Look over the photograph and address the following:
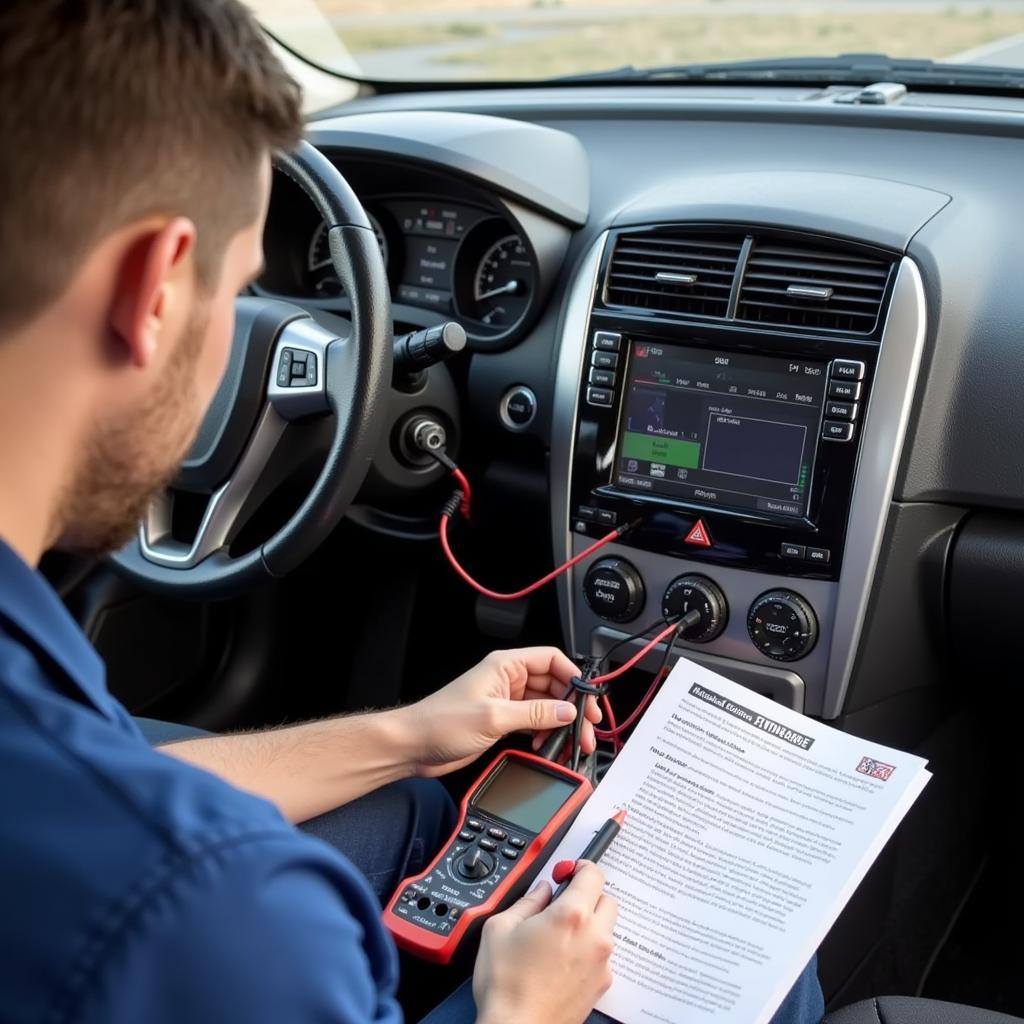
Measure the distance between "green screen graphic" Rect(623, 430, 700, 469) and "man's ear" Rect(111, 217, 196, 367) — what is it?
99cm

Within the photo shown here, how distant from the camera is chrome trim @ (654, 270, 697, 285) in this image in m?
1.66

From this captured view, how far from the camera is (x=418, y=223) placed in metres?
2.07

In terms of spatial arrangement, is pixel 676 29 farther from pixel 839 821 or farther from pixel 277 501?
pixel 839 821

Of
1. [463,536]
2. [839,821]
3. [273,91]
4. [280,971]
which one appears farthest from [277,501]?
[280,971]

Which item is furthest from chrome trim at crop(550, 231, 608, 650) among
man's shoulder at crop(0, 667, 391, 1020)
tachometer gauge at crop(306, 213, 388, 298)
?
man's shoulder at crop(0, 667, 391, 1020)

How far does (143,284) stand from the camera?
2.47ft

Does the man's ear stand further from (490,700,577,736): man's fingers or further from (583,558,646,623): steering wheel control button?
(583,558,646,623): steering wheel control button

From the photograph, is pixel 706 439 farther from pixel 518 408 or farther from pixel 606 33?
pixel 606 33

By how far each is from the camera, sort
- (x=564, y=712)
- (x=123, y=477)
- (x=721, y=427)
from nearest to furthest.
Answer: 1. (x=123, y=477)
2. (x=564, y=712)
3. (x=721, y=427)

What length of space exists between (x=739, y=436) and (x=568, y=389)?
0.25 meters

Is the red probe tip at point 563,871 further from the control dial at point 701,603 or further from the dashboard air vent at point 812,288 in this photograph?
the dashboard air vent at point 812,288

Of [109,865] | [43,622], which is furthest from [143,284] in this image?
[109,865]

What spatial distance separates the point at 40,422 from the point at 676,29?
4619 mm

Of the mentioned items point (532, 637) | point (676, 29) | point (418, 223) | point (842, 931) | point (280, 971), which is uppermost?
point (676, 29)
